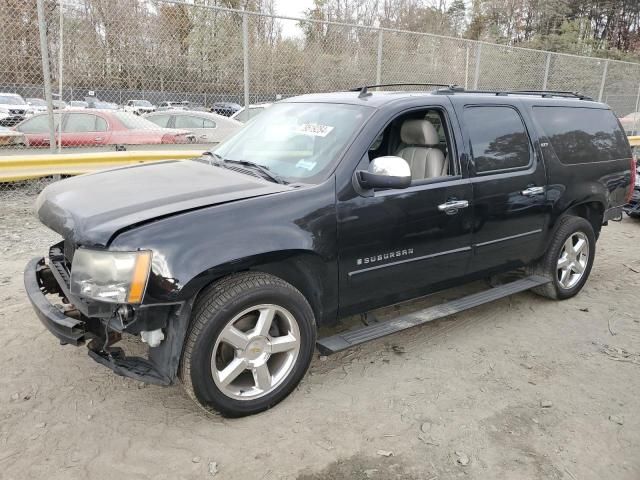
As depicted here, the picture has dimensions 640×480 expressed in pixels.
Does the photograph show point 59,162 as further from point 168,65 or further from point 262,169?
point 262,169

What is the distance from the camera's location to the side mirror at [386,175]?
3141 millimetres

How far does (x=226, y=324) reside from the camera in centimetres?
280

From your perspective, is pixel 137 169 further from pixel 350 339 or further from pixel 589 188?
pixel 589 188

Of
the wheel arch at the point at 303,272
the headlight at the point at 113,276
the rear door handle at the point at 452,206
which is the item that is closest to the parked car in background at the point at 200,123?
the rear door handle at the point at 452,206

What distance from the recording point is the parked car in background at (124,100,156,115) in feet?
27.3

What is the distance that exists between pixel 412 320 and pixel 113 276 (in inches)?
79.1

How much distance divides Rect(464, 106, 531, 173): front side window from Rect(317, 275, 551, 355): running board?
1012 mm

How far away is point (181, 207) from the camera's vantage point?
2.77 meters

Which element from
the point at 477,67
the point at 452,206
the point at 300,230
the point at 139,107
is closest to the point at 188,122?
the point at 139,107

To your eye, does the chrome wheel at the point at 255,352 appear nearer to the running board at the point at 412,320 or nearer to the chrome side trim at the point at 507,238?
the running board at the point at 412,320

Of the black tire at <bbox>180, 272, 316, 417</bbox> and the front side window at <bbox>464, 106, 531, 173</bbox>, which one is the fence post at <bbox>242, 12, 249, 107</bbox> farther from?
the black tire at <bbox>180, 272, 316, 417</bbox>

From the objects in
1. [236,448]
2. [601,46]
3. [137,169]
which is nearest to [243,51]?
[137,169]

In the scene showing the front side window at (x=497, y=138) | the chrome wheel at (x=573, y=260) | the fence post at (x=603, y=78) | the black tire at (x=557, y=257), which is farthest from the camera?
the fence post at (x=603, y=78)

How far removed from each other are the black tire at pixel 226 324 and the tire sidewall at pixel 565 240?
8.75ft
